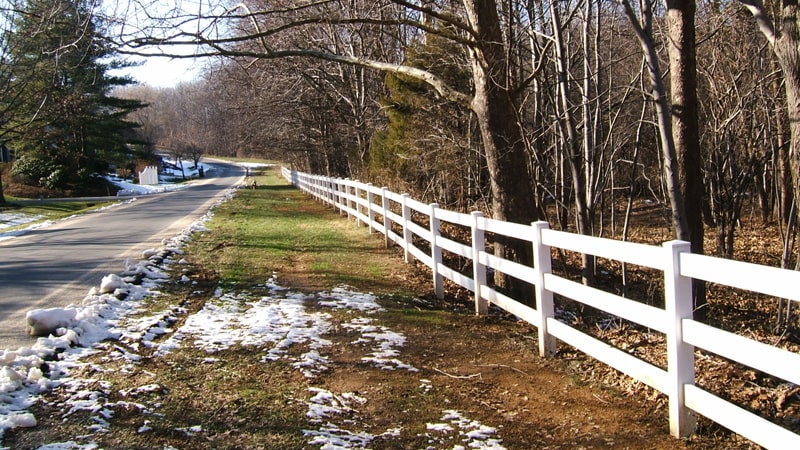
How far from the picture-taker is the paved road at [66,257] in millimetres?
7566

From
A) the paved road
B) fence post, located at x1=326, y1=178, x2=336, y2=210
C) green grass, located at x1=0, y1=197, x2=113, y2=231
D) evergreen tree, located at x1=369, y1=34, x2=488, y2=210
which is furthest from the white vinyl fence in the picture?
green grass, located at x1=0, y1=197, x2=113, y2=231

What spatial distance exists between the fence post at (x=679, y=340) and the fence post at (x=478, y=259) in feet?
11.0

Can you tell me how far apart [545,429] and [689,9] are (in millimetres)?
5439

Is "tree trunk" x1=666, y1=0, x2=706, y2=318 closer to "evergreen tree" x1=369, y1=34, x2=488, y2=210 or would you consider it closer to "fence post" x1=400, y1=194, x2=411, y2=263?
"fence post" x1=400, y1=194, x2=411, y2=263

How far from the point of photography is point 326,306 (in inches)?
296

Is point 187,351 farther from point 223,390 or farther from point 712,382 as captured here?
point 712,382

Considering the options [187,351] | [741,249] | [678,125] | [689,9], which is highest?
[689,9]

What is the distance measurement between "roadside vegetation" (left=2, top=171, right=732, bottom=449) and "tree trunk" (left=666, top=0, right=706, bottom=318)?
2.44 metres

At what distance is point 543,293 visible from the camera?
5707mm

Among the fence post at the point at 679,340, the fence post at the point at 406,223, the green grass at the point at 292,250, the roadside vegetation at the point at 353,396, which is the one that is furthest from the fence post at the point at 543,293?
the fence post at the point at 406,223

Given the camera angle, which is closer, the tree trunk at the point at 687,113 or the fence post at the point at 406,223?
the tree trunk at the point at 687,113

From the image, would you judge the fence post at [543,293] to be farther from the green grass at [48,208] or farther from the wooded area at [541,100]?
the green grass at [48,208]

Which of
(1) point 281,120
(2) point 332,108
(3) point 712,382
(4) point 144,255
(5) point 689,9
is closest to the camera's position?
(3) point 712,382

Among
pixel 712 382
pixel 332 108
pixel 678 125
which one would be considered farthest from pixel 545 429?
pixel 332 108
